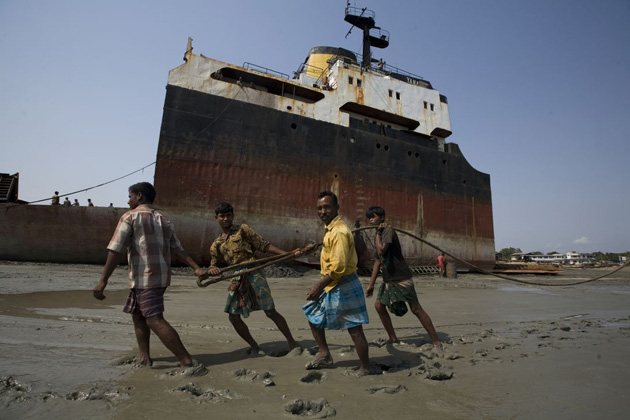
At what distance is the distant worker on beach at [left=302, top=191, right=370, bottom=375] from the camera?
7.20 ft

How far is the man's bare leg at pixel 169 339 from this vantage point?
2166 millimetres

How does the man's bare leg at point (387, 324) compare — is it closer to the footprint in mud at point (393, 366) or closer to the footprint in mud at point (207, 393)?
the footprint in mud at point (393, 366)

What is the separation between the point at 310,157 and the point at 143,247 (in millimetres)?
10671

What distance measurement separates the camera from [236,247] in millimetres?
2891

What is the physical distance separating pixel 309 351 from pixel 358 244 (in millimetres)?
10188

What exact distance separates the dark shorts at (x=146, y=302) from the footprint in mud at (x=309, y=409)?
1.21 metres

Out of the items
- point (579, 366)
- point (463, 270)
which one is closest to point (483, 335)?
point (579, 366)

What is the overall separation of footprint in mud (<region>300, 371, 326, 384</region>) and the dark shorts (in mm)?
1100

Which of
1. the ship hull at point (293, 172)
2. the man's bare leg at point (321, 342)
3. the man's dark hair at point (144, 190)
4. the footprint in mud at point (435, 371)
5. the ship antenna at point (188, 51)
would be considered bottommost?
the footprint in mud at point (435, 371)

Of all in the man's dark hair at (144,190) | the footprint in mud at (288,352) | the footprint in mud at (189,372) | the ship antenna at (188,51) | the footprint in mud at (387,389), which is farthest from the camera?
the ship antenna at (188,51)

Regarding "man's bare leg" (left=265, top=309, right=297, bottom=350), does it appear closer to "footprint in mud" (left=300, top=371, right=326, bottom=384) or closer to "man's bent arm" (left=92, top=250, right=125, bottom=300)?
"footprint in mud" (left=300, top=371, right=326, bottom=384)

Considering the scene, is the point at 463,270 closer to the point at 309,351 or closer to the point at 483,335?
the point at 483,335

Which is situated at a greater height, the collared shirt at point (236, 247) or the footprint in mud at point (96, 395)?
the collared shirt at point (236, 247)

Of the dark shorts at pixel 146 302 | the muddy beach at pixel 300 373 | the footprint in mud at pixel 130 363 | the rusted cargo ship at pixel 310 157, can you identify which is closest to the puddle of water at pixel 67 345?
the muddy beach at pixel 300 373
